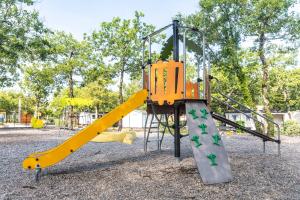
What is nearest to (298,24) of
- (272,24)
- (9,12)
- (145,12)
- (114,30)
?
(272,24)

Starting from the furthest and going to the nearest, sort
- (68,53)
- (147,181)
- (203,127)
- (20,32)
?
(68,53), (20,32), (203,127), (147,181)

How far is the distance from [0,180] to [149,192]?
118 inches

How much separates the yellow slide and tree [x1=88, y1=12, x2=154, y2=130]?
1894 centimetres

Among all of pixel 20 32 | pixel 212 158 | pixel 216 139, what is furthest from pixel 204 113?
pixel 20 32

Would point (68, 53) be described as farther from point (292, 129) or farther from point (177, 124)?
point (177, 124)

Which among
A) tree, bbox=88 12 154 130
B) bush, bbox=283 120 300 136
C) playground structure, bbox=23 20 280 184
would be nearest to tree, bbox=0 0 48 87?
tree, bbox=88 12 154 130

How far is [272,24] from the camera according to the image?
2147 centimetres

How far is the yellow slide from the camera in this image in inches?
236

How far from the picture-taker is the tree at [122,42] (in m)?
25.7

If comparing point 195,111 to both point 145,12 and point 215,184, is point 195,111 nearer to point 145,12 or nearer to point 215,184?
point 215,184

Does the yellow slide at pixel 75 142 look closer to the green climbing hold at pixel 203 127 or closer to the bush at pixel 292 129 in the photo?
the green climbing hold at pixel 203 127

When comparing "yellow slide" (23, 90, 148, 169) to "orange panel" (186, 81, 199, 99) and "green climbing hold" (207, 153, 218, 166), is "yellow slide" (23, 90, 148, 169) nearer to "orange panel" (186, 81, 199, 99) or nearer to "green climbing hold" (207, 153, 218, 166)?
"orange panel" (186, 81, 199, 99)

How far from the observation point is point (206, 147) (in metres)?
5.98

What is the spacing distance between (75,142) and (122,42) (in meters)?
20.2
